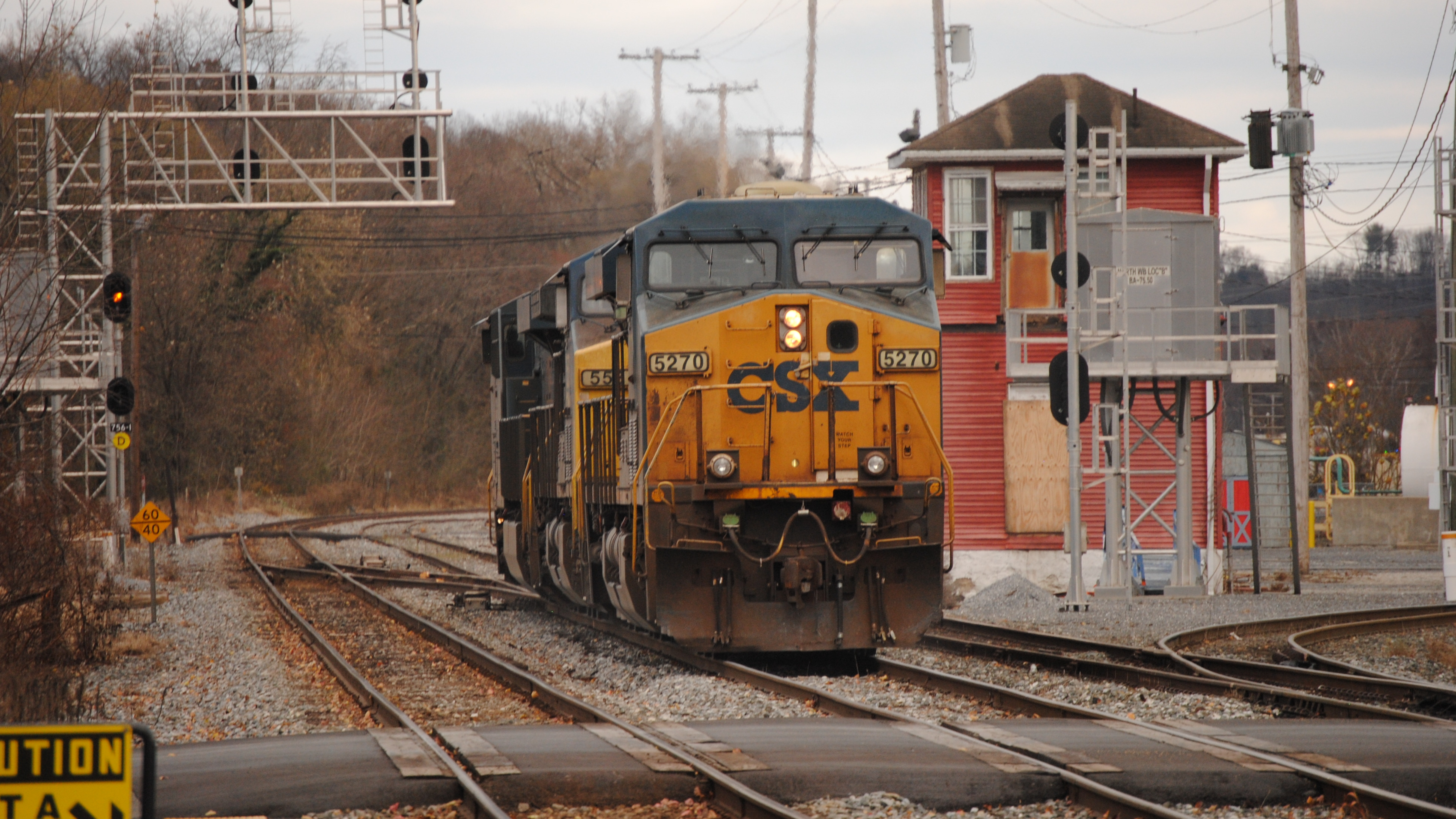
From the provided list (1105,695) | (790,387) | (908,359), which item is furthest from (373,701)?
(1105,695)

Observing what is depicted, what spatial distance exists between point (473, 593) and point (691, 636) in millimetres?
10632

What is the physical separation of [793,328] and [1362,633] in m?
8.95

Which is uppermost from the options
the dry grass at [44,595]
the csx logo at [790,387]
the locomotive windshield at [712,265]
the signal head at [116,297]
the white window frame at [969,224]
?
the white window frame at [969,224]

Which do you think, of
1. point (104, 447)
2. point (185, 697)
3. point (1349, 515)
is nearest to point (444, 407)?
point (104, 447)

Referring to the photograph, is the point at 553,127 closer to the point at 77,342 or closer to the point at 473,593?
the point at 77,342

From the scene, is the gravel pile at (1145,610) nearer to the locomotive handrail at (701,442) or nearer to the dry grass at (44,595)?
the locomotive handrail at (701,442)

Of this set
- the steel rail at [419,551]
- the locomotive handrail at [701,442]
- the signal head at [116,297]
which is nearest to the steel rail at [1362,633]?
the locomotive handrail at [701,442]

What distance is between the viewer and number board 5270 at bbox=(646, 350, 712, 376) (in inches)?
450

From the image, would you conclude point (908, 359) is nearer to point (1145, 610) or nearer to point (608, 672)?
point (608, 672)

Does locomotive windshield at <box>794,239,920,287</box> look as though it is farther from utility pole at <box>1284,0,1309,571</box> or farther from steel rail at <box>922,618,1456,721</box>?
utility pole at <box>1284,0,1309,571</box>

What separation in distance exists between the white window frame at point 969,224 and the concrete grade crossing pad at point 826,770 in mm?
16168

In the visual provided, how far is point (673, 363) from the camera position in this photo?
11438mm

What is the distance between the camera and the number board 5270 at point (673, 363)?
1143 centimetres

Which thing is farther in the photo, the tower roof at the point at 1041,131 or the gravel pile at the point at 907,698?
the tower roof at the point at 1041,131
